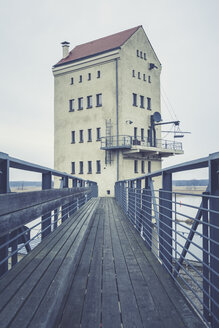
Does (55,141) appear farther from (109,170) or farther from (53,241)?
(53,241)

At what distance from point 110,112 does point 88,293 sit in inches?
1058

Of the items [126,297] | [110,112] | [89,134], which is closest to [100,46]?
[110,112]

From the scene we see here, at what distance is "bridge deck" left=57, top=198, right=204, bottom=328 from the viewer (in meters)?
2.38

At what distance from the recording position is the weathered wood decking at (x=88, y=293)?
84.5 inches

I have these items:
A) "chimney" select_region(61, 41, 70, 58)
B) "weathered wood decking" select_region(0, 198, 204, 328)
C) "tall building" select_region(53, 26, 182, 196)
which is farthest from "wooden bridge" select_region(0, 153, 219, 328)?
"chimney" select_region(61, 41, 70, 58)

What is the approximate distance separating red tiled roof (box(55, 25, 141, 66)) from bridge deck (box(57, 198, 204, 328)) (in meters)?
27.6

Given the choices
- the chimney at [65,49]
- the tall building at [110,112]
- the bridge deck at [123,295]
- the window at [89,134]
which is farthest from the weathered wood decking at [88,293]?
the chimney at [65,49]

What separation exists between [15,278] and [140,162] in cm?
2812

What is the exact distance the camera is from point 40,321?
6.24ft

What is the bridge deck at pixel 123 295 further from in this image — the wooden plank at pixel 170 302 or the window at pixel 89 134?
the window at pixel 89 134

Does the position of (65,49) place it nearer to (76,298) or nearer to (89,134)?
(89,134)

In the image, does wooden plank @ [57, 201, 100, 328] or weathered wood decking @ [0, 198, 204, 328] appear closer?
weathered wood decking @ [0, 198, 204, 328]

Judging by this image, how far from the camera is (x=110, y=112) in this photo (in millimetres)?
29047

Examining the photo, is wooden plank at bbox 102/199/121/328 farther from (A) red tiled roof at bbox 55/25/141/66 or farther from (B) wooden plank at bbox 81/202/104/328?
(A) red tiled roof at bbox 55/25/141/66
